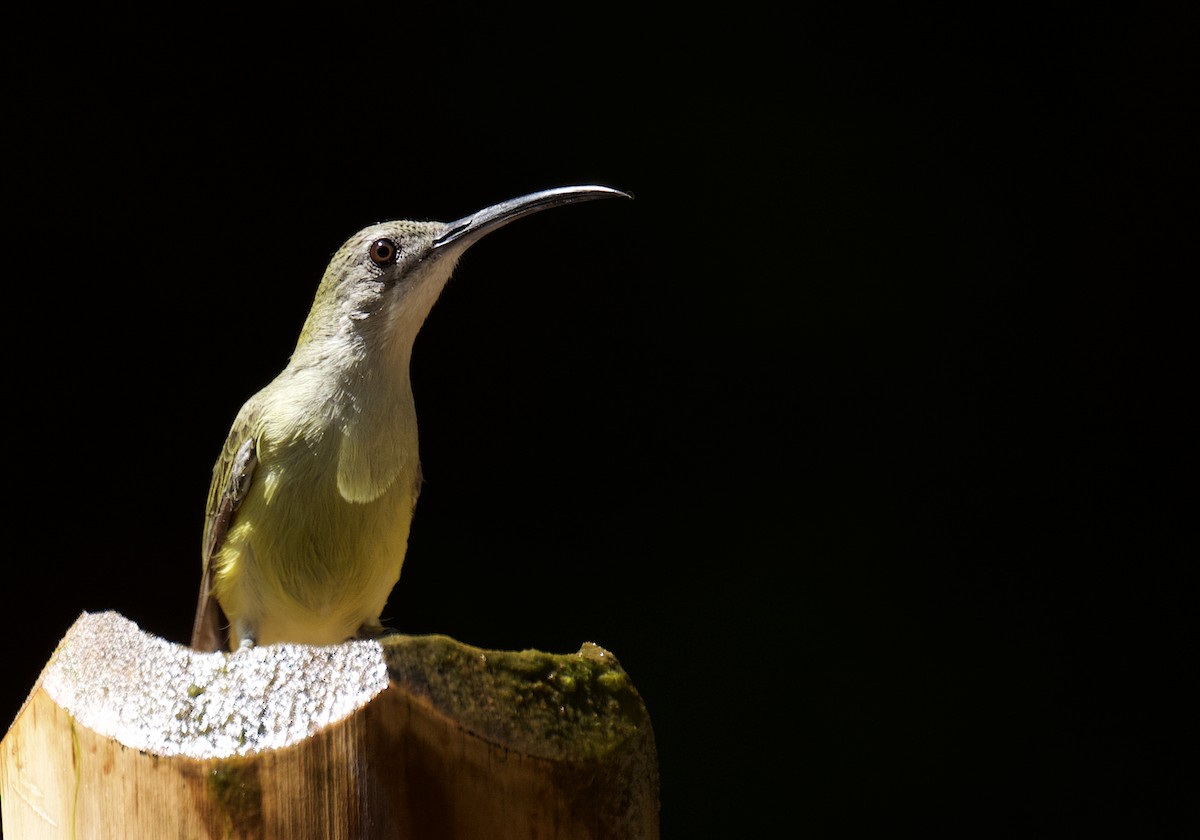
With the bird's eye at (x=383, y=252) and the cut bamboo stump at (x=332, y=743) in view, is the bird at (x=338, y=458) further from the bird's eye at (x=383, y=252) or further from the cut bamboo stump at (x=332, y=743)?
the cut bamboo stump at (x=332, y=743)

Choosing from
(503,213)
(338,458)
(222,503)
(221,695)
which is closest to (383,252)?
(503,213)

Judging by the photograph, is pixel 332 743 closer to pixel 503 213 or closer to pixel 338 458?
pixel 338 458

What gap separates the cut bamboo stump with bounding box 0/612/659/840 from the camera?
1.84m

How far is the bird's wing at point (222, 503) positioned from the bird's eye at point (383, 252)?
1.80ft

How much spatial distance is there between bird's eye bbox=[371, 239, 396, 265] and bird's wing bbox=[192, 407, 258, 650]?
0.55m

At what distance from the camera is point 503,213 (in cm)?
347

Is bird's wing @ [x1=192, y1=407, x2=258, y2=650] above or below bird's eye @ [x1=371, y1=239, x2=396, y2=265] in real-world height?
below

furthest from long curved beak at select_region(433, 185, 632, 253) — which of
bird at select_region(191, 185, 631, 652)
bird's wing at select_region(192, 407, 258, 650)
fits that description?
bird's wing at select_region(192, 407, 258, 650)

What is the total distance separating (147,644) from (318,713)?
384 mm

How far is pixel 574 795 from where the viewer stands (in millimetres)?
2025

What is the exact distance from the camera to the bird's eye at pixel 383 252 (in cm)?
345

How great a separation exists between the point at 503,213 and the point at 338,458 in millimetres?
817

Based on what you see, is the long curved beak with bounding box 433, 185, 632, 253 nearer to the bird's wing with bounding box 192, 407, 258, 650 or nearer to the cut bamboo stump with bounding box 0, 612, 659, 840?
the bird's wing with bounding box 192, 407, 258, 650

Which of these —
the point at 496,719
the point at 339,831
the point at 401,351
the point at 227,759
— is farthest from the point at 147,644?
the point at 401,351
